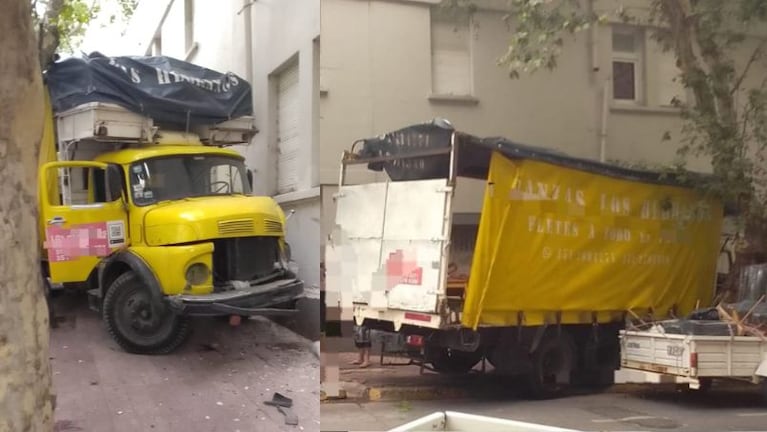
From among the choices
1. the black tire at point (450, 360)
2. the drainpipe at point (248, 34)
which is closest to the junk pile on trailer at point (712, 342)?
the black tire at point (450, 360)

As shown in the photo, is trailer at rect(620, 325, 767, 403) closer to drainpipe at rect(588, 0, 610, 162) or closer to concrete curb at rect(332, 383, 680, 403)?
Answer: concrete curb at rect(332, 383, 680, 403)

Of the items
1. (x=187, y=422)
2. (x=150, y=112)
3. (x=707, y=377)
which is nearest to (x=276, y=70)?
(x=150, y=112)

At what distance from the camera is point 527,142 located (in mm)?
2812

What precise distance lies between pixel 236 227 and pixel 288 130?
596mm

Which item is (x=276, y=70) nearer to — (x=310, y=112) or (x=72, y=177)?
(x=310, y=112)

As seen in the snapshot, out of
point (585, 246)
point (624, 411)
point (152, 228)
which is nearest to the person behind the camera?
point (624, 411)

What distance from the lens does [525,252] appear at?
287 cm

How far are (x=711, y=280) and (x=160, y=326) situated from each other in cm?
236

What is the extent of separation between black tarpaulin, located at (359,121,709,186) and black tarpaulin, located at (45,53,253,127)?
30.4 inches

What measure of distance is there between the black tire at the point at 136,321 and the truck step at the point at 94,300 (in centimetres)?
3

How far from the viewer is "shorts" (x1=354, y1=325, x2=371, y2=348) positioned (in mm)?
2502

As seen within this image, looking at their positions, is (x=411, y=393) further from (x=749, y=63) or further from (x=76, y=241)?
(x=749, y=63)

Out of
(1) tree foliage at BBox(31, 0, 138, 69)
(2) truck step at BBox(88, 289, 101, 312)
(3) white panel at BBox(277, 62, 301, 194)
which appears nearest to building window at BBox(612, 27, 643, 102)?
(3) white panel at BBox(277, 62, 301, 194)

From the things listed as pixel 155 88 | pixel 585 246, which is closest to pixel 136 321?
pixel 155 88
